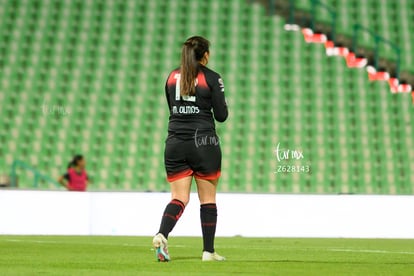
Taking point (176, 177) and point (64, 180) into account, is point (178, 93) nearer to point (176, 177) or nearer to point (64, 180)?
point (176, 177)

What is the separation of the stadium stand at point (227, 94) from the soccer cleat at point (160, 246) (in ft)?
30.1

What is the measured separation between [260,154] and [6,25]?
5.40 m

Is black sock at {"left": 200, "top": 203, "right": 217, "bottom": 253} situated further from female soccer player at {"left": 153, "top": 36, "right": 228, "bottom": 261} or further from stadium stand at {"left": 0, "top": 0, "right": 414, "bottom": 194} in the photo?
stadium stand at {"left": 0, "top": 0, "right": 414, "bottom": 194}

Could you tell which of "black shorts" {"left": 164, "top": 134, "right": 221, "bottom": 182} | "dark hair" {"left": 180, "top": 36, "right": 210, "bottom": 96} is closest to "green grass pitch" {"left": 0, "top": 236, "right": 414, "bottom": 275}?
"black shorts" {"left": 164, "top": 134, "right": 221, "bottom": 182}

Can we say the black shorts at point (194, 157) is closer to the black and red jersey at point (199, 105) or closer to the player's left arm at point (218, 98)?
the black and red jersey at point (199, 105)

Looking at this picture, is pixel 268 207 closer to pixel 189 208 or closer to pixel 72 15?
pixel 189 208

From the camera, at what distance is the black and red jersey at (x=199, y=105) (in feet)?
25.2

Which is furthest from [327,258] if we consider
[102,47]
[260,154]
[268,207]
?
[102,47]

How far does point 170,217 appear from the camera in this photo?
768 cm

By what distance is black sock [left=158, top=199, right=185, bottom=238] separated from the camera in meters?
7.60

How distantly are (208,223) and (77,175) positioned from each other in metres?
8.60

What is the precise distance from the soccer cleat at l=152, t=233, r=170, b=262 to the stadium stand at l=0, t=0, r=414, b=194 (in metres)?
9.19

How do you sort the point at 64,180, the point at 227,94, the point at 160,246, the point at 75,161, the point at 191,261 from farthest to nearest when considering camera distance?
the point at 227,94 → the point at 64,180 → the point at 75,161 → the point at 191,261 → the point at 160,246

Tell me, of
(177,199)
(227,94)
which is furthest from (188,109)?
(227,94)
